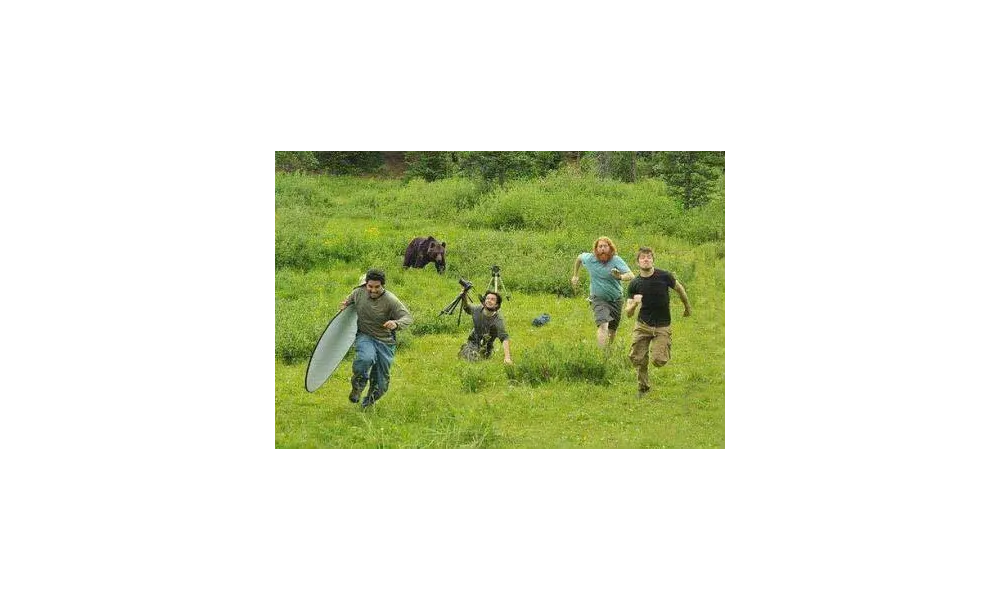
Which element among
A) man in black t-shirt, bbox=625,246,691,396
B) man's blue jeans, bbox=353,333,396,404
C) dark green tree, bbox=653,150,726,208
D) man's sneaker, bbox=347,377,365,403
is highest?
dark green tree, bbox=653,150,726,208

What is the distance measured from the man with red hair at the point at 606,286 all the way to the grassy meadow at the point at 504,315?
0.08 m

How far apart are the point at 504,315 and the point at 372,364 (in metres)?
1.31

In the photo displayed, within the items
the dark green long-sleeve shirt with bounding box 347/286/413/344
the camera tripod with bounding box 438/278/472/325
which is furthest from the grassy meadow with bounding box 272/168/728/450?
the dark green long-sleeve shirt with bounding box 347/286/413/344

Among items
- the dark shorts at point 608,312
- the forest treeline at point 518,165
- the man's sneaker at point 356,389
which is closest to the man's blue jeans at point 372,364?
the man's sneaker at point 356,389

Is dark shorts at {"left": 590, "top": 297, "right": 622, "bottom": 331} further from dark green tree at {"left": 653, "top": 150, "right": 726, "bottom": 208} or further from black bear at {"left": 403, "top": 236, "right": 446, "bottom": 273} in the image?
black bear at {"left": 403, "top": 236, "right": 446, "bottom": 273}

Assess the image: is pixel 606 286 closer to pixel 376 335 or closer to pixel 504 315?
pixel 504 315

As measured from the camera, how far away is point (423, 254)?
1055 cm

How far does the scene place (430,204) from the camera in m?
10.7

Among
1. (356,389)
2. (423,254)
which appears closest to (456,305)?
(423,254)

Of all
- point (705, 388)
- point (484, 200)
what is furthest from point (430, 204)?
point (705, 388)

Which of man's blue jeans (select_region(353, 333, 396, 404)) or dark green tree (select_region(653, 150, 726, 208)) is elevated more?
dark green tree (select_region(653, 150, 726, 208))

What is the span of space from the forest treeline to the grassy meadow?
0.10 meters

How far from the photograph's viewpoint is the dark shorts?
10.4 m

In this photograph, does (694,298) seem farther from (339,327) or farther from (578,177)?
(339,327)
